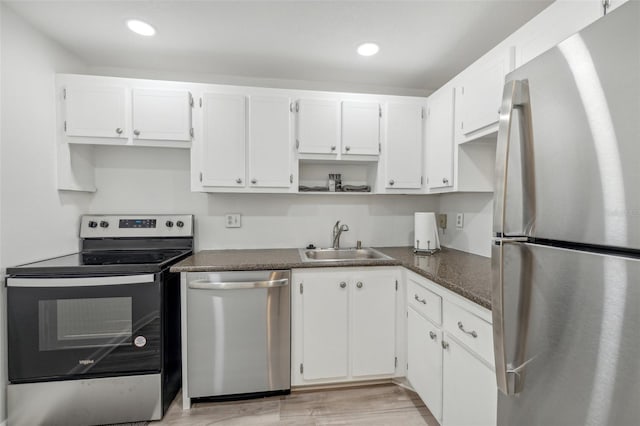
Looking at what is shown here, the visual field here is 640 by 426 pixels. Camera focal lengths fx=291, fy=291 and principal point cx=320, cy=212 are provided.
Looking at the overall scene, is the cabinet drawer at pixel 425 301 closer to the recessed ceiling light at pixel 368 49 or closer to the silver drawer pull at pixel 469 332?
the silver drawer pull at pixel 469 332

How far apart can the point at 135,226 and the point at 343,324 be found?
1.78 metres

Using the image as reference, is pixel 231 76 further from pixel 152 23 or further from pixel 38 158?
pixel 38 158

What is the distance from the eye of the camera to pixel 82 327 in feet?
5.58

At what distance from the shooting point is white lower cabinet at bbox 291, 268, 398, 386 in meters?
1.98

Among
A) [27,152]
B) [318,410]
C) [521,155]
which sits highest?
[27,152]

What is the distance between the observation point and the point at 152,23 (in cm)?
177

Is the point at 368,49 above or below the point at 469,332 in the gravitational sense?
above

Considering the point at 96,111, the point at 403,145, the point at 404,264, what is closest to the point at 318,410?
the point at 404,264

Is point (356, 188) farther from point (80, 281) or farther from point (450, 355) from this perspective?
point (80, 281)

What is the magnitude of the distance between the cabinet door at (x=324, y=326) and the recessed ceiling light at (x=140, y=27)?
1.88 metres

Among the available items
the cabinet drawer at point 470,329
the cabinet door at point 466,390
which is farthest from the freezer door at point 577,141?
the cabinet door at point 466,390

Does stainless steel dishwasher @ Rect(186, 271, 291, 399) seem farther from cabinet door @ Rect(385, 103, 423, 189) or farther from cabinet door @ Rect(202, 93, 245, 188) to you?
cabinet door @ Rect(385, 103, 423, 189)

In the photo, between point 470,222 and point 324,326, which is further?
point 470,222

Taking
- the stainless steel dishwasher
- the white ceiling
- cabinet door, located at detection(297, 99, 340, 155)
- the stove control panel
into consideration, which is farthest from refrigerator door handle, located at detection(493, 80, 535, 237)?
the stove control panel
